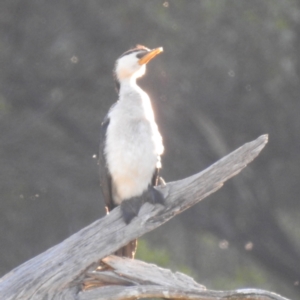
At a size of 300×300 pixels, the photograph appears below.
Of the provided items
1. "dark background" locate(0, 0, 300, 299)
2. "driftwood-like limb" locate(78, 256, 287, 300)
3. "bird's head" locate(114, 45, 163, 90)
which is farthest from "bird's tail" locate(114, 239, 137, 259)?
"dark background" locate(0, 0, 300, 299)

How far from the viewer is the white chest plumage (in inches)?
169

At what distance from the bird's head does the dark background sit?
199 cm

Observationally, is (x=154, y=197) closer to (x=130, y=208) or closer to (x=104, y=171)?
(x=130, y=208)

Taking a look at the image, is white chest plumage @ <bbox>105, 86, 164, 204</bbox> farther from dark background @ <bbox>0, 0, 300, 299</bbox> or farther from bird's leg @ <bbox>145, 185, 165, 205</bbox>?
dark background @ <bbox>0, 0, 300, 299</bbox>

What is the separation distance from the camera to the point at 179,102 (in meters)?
6.93

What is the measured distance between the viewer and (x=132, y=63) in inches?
187

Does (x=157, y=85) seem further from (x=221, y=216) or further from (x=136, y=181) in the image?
(x=136, y=181)

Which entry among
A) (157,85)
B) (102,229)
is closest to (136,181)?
(102,229)

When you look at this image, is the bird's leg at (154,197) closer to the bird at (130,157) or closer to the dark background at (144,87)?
the bird at (130,157)

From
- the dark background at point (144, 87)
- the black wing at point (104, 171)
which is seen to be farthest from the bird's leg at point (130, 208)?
the dark background at point (144, 87)

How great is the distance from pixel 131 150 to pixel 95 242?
0.49 meters

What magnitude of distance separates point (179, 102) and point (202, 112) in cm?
19

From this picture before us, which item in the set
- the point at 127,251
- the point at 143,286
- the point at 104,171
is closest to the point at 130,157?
the point at 104,171

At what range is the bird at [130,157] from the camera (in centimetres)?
428
